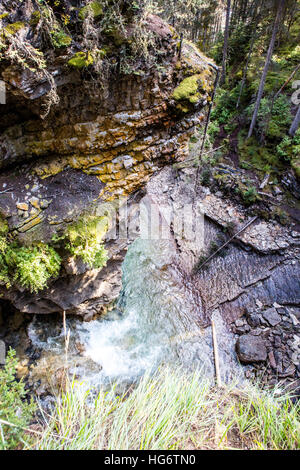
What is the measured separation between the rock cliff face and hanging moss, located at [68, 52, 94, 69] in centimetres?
2

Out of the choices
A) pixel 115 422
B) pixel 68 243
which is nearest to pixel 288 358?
pixel 115 422

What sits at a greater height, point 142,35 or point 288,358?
point 142,35

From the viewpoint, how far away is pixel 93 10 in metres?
3.79

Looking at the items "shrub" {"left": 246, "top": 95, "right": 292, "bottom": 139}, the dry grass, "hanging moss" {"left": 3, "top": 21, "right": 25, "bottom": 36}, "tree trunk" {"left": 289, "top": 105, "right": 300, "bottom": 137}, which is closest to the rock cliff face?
"hanging moss" {"left": 3, "top": 21, "right": 25, "bottom": 36}

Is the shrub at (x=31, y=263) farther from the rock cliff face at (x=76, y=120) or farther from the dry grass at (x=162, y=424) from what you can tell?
the dry grass at (x=162, y=424)

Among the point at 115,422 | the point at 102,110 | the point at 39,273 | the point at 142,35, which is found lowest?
the point at 39,273

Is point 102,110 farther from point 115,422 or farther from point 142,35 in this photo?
point 115,422

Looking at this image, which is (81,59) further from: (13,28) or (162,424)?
(162,424)

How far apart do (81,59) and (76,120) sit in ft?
3.42

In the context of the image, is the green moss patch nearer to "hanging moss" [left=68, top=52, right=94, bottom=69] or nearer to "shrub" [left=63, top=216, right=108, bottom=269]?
"shrub" [left=63, top=216, right=108, bottom=269]

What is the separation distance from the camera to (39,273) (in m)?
4.30

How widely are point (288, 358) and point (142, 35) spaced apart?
8560 millimetres

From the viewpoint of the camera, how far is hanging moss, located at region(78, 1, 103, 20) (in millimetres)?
3754

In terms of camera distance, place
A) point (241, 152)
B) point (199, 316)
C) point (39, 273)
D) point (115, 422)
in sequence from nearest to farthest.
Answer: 1. point (115, 422)
2. point (39, 273)
3. point (199, 316)
4. point (241, 152)
